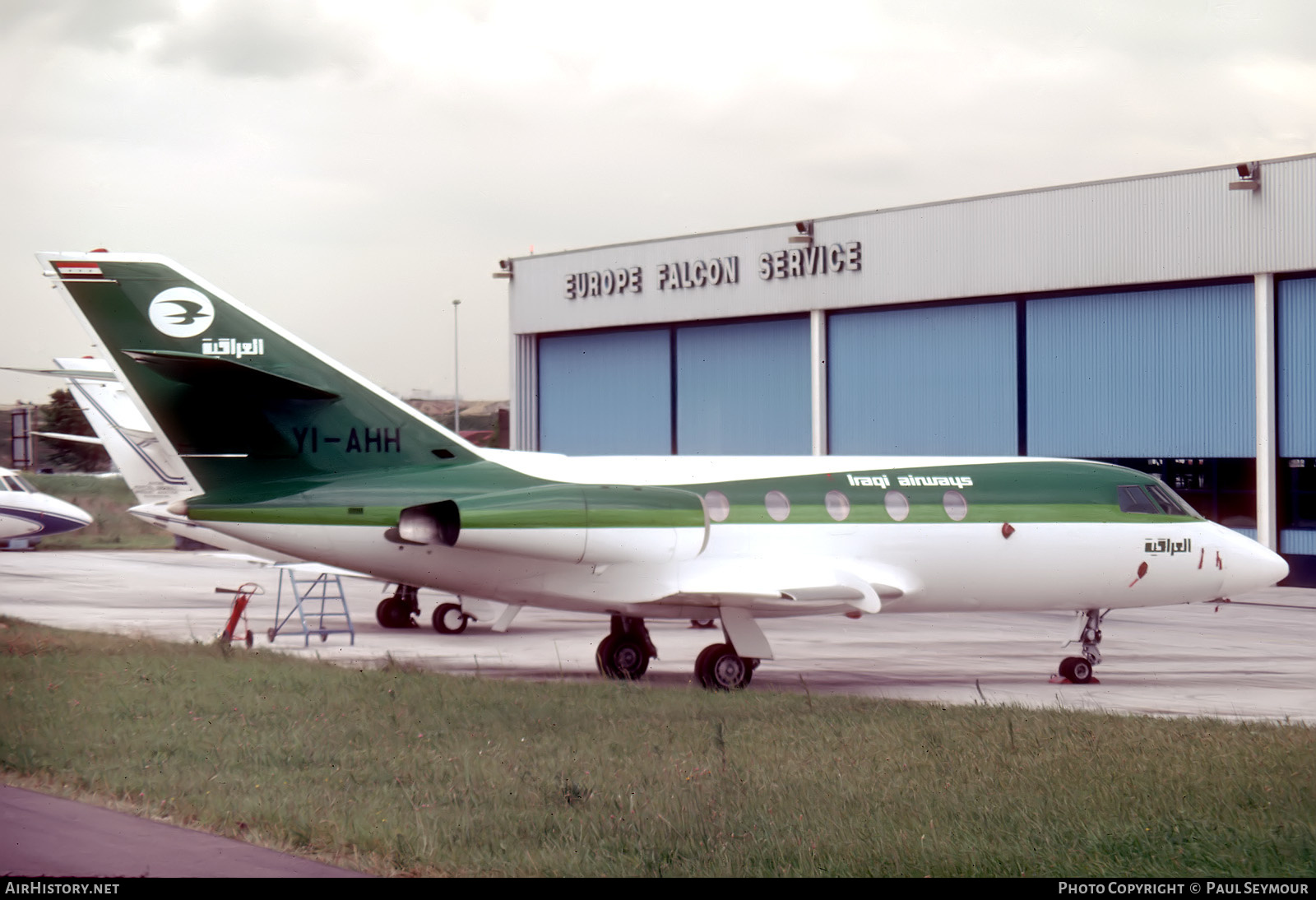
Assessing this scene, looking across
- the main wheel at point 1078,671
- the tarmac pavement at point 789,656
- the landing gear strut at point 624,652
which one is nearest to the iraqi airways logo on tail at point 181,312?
the tarmac pavement at point 789,656

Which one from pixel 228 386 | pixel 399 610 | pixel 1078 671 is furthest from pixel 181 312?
pixel 1078 671

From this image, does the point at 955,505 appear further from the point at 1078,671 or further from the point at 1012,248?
the point at 1012,248

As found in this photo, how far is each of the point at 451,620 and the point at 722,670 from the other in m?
8.43

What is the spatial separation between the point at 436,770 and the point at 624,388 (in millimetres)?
33970

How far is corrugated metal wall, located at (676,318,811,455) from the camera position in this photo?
131ft

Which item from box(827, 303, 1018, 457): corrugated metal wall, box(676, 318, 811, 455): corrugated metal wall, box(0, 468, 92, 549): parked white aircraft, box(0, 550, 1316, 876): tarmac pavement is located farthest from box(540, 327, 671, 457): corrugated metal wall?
box(0, 468, 92, 549): parked white aircraft

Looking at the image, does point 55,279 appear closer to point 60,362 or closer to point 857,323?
point 60,362

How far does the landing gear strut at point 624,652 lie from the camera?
59.5 feet

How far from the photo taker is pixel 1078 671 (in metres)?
18.7

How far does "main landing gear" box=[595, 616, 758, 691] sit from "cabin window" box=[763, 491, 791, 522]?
1.76 m

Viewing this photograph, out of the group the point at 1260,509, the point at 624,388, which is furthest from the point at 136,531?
the point at 1260,509

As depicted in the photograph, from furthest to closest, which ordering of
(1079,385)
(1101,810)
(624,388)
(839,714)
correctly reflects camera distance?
(624,388) < (1079,385) < (839,714) < (1101,810)

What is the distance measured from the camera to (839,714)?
46.1 ft

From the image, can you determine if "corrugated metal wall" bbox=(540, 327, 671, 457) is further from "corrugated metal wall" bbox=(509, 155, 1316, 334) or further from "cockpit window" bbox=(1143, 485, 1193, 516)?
"cockpit window" bbox=(1143, 485, 1193, 516)
